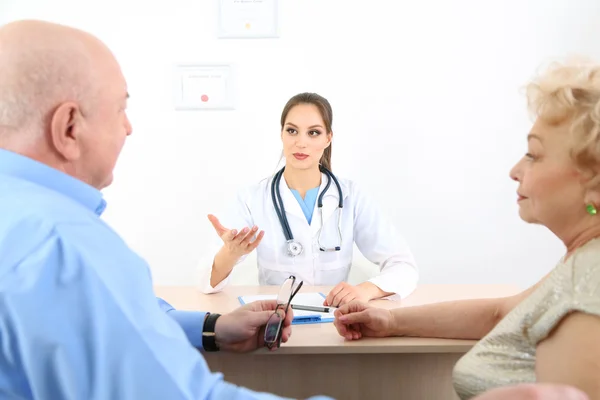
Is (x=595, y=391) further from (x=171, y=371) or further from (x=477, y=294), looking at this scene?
(x=477, y=294)

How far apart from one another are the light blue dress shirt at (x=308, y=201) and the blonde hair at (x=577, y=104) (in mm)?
1384

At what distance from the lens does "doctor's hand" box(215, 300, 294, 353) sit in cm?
141

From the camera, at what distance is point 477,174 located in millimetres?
3074

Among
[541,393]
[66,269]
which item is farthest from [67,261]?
[541,393]

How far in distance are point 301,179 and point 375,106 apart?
0.71m

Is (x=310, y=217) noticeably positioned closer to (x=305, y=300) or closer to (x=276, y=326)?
(x=305, y=300)

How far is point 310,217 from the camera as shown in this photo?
248 centimetres

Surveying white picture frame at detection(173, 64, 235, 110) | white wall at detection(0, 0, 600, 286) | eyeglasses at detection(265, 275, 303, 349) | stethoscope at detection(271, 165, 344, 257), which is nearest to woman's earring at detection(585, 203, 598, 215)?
eyeglasses at detection(265, 275, 303, 349)

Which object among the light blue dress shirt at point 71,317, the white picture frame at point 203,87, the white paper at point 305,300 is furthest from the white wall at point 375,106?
the light blue dress shirt at point 71,317

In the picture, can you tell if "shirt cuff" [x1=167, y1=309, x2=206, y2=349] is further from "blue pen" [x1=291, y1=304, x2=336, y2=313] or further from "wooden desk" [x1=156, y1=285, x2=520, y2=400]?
"blue pen" [x1=291, y1=304, x2=336, y2=313]

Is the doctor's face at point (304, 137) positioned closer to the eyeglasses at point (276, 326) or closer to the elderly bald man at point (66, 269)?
the eyeglasses at point (276, 326)

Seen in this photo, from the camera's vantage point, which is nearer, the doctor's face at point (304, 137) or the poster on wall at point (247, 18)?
the doctor's face at point (304, 137)

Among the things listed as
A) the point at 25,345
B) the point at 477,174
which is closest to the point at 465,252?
the point at 477,174

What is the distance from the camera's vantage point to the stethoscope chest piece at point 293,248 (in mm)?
2375
